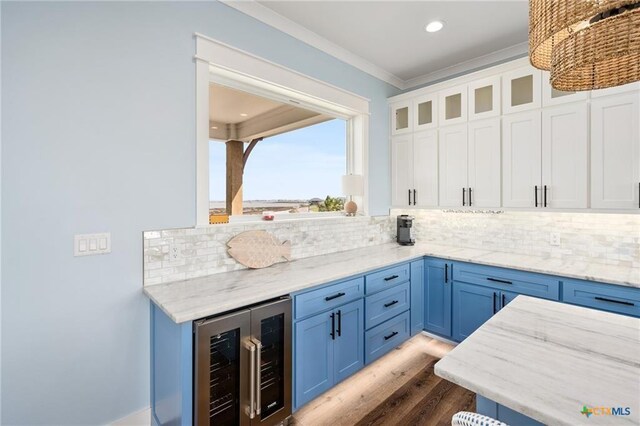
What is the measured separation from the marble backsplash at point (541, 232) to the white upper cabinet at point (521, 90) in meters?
0.99

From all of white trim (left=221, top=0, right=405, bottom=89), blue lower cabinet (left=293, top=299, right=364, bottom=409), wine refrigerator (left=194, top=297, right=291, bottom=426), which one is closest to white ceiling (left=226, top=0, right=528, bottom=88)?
Answer: white trim (left=221, top=0, right=405, bottom=89)

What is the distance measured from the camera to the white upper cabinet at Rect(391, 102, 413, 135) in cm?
349

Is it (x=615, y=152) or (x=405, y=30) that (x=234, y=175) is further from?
(x=615, y=152)

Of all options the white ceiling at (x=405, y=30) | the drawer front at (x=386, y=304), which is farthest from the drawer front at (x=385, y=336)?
the white ceiling at (x=405, y=30)

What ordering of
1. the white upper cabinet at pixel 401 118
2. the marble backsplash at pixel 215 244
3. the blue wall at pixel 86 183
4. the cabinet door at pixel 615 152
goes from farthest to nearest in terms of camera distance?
the white upper cabinet at pixel 401 118, the cabinet door at pixel 615 152, the marble backsplash at pixel 215 244, the blue wall at pixel 86 183

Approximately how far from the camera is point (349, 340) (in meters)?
2.29

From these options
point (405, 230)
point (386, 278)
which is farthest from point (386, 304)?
point (405, 230)

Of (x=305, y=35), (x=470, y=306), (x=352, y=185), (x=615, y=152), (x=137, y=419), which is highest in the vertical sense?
(x=305, y=35)

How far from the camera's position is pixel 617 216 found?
2.51 m

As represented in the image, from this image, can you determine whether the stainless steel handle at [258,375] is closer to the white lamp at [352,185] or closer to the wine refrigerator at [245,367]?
the wine refrigerator at [245,367]

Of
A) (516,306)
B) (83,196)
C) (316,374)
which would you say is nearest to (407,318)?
(316,374)

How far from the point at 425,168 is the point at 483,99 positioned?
2.76 ft

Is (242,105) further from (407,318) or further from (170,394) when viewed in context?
(407,318)

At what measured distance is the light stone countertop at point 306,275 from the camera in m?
1.62
